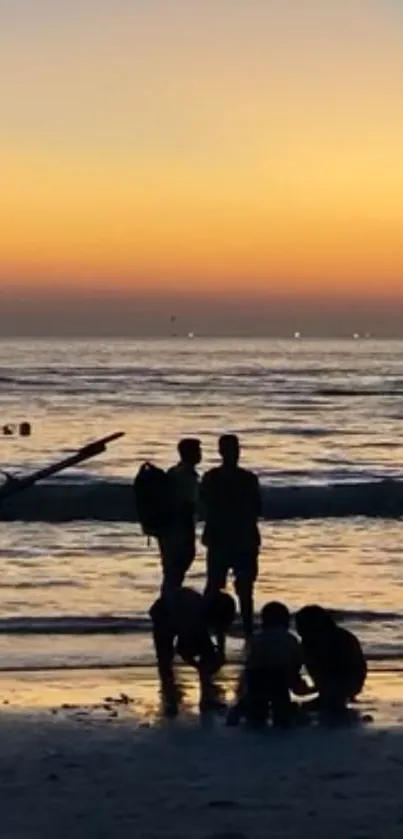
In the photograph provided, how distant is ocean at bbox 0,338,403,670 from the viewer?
14.2 meters

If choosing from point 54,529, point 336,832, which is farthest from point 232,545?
point 54,529

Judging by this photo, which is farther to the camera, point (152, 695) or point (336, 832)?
point (152, 695)

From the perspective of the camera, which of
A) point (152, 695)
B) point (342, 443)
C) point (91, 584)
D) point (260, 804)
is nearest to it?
point (260, 804)

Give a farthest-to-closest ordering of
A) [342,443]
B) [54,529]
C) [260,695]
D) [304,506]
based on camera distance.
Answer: [342,443]
[304,506]
[54,529]
[260,695]

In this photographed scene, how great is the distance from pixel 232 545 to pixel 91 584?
451cm

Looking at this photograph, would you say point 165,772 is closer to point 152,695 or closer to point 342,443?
point 152,695

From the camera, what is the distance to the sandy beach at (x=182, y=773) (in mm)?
7426

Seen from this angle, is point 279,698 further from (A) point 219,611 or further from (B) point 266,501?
(B) point 266,501

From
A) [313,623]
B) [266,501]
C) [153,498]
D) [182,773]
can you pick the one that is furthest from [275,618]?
[266,501]

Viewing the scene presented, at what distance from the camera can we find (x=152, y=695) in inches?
427

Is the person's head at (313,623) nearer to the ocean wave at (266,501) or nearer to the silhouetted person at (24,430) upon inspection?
the ocean wave at (266,501)

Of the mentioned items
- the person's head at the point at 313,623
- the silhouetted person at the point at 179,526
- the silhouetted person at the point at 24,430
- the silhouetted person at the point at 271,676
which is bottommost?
the silhouetted person at the point at 24,430

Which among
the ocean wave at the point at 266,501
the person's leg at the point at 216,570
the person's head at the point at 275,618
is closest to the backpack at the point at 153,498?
the person's leg at the point at 216,570

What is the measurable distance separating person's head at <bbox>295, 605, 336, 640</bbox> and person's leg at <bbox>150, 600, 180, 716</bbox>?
103cm
